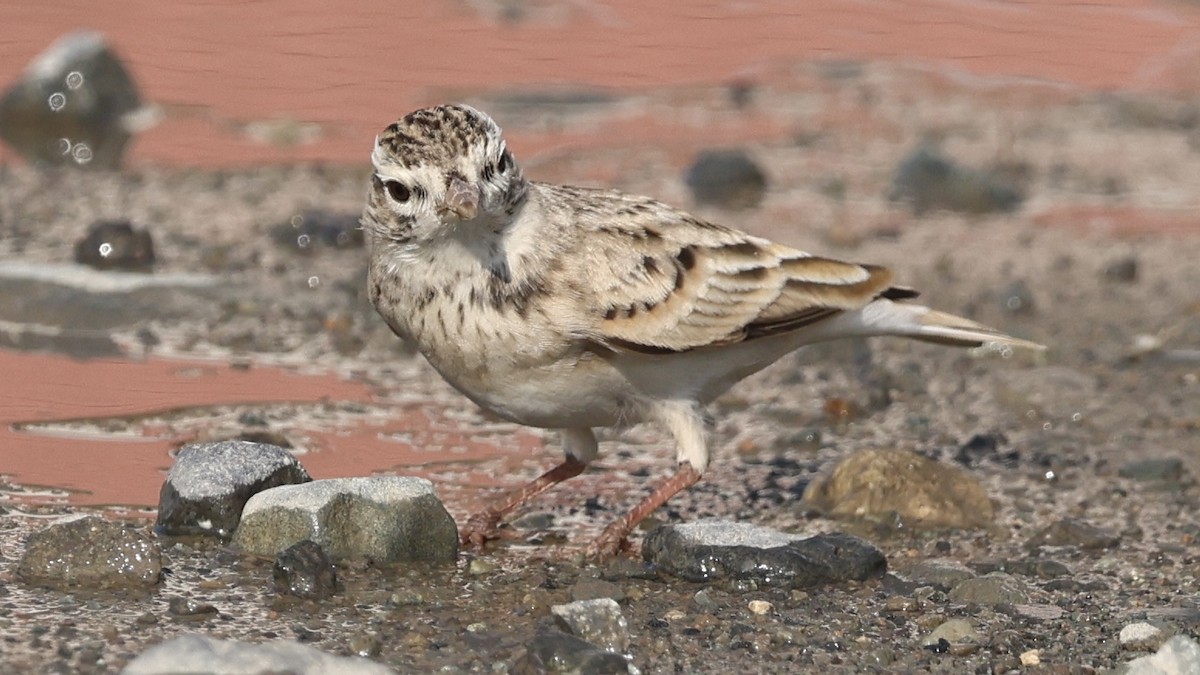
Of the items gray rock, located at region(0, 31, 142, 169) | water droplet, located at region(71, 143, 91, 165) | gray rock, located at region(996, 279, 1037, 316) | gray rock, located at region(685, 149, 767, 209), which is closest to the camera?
gray rock, located at region(996, 279, 1037, 316)

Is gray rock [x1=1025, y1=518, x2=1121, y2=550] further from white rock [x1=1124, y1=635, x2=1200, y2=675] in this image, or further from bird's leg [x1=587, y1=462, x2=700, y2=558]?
white rock [x1=1124, y1=635, x2=1200, y2=675]

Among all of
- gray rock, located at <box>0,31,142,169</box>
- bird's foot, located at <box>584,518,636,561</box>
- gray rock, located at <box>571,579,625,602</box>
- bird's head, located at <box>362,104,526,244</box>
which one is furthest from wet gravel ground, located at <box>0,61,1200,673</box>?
bird's head, located at <box>362,104,526,244</box>

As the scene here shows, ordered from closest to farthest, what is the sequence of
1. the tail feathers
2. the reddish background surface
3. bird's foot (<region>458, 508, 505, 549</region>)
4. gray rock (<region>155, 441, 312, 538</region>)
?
gray rock (<region>155, 441, 312, 538</region>) → bird's foot (<region>458, 508, 505, 549</region>) → the tail feathers → the reddish background surface

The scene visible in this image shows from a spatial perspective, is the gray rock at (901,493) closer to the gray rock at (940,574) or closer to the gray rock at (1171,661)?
the gray rock at (940,574)

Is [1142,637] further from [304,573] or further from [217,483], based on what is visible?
[217,483]

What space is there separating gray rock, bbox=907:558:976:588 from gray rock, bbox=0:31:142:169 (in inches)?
291

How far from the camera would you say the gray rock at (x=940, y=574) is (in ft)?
19.6

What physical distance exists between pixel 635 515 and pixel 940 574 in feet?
3.24

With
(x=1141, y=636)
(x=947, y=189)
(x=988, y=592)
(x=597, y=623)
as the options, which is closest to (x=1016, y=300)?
(x=947, y=189)

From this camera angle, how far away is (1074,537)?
656cm

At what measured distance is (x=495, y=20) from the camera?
51.6 ft

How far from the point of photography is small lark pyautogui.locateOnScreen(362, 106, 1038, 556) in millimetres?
5828

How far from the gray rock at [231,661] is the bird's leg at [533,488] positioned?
173 cm

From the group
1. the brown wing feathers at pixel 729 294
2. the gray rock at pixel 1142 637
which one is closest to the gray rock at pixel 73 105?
the brown wing feathers at pixel 729 294
